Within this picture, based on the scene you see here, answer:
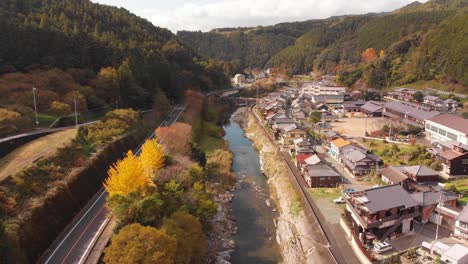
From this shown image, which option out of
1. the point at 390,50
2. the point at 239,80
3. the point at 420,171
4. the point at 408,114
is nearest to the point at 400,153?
the point at 420,171

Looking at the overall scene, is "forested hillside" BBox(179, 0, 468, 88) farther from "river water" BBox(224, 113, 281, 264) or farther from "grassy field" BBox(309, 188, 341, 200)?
"grassy field" BBox(309, 188, 341, 200)

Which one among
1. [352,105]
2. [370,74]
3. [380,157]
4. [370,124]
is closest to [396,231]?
[380,157]

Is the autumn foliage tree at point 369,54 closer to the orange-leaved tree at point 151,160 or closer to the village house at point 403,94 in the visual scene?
the village house at point 403,94

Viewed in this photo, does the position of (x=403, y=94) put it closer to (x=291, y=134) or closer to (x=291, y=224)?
(x=291, y=134)

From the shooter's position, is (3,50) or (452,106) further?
(452,106)

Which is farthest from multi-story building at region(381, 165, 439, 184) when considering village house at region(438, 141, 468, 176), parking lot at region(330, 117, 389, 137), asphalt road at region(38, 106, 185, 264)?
asphalt road at region(38, 106, 185, 264)

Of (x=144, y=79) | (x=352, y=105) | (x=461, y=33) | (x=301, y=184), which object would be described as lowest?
(x=301, y=184)

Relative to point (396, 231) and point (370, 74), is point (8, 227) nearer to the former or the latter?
point (396, 231)
